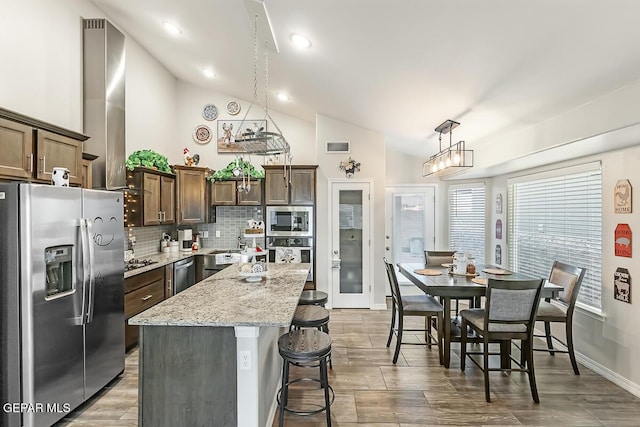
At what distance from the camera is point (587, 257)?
12.0ft

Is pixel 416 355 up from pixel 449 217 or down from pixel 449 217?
down

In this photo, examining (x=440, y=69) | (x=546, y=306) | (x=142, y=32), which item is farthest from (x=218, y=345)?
(x=142, y=32)

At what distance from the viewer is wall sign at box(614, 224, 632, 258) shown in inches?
122

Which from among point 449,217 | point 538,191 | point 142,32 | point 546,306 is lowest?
point 546,306

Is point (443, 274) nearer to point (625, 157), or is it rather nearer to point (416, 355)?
point (416, 355)

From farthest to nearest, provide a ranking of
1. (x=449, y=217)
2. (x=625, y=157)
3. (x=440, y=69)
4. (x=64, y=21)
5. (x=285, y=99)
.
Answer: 1. (x=449, y=217)
2. (x=285, y=99)
3. (x=64, y=21)
4. (x=625, y=157)
5. (x=440, y=69)

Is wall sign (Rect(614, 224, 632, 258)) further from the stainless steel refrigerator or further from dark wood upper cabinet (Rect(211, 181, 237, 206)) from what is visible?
dark wood upper cabinet (Rect(211, 181, 237, 206))

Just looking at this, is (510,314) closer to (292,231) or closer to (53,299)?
(292,231)

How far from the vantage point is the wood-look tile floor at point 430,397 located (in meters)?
2.59

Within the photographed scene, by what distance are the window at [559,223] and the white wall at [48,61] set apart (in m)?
5.49

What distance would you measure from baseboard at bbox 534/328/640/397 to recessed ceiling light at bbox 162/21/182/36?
18.7ft

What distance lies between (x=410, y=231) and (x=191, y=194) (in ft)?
12.5

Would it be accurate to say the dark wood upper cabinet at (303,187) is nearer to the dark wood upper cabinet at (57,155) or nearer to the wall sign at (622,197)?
the dark wood upper cabinet at (57,155)

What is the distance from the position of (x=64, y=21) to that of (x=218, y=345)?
381 centimetres
